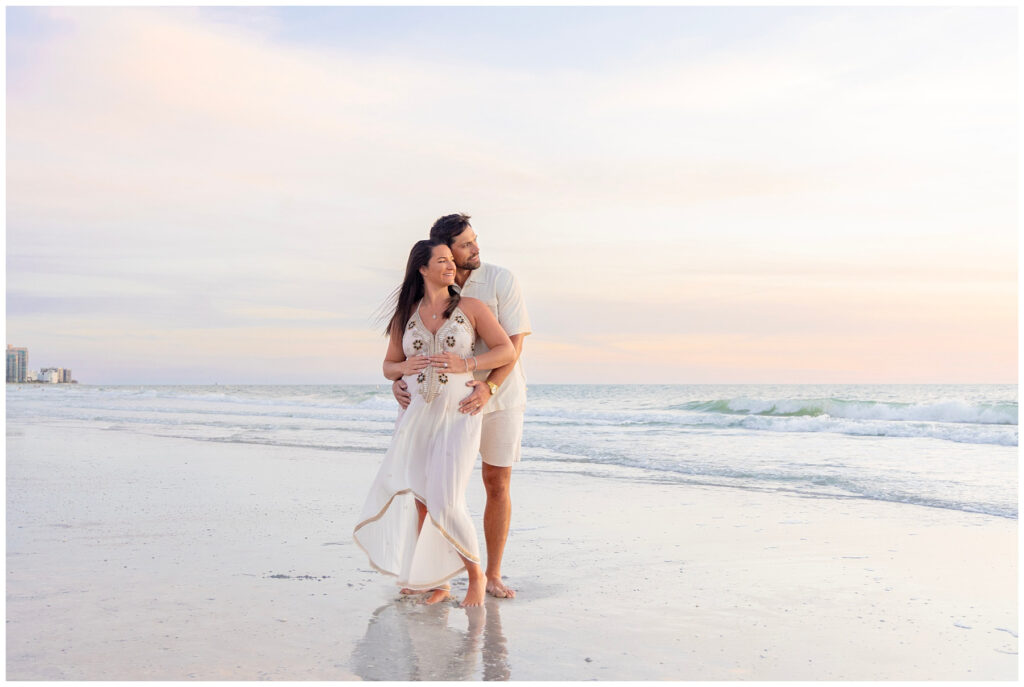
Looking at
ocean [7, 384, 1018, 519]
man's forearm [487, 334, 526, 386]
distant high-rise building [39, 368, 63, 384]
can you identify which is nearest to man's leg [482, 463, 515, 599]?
man's forearm [487, 334, 526, 386]

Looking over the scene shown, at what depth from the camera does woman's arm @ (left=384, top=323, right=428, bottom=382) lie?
4328 mm

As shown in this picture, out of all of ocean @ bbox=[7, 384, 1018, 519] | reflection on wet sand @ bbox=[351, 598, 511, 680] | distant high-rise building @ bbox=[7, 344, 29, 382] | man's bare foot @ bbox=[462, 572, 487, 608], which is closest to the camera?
reflection on wet sand @ bbox=[351, 598, 511, 680]

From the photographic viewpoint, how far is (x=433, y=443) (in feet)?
14.3

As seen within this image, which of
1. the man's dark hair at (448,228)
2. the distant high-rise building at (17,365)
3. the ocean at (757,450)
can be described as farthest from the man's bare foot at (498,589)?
the distant high-rise building at (17,365)

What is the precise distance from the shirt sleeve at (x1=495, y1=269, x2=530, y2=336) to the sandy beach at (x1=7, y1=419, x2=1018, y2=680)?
137 cm

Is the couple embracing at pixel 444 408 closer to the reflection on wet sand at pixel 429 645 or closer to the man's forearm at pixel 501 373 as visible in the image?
the man's forearm at pixel 501 373

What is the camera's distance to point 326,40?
37.8ft

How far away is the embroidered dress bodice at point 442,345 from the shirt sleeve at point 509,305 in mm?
240

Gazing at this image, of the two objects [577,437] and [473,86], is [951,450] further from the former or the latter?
[473,86]

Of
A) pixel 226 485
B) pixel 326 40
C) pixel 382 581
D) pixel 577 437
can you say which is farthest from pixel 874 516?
pixel 326 40

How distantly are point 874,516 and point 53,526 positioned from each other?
5.98 m

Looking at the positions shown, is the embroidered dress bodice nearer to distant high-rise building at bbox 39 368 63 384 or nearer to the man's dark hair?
the man's dark hair

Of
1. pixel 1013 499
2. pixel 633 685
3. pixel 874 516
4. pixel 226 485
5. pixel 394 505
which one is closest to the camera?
pixel 633 685

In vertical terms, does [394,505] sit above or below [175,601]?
above
